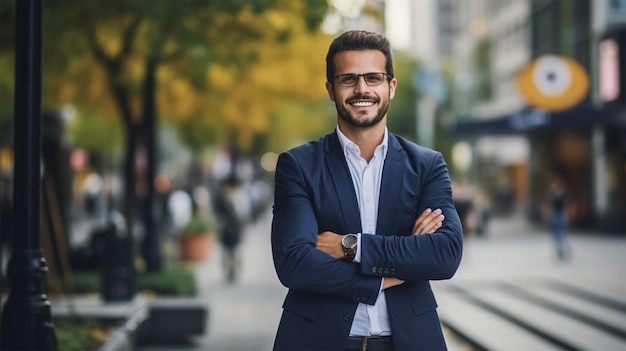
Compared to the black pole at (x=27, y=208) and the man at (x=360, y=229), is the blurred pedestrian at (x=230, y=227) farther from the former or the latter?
the man at (x=360, y=229)

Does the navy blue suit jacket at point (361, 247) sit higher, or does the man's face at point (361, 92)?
the man's face at point (361, 92)

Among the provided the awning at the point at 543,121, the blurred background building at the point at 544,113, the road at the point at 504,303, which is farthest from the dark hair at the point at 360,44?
the awning at the point at 543,121

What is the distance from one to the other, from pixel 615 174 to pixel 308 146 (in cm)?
2837

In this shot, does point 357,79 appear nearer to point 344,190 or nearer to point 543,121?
point 344,190

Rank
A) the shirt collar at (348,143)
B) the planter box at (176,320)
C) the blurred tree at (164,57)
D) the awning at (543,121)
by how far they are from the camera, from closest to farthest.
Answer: the shirt collar at (348,143) < the planter box at (176,320) < the blurred tree at (164,57) < the awning at (543,121)

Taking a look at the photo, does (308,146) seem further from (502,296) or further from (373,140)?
(502,296)

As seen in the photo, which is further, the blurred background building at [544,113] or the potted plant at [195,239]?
the blurred background building at [544,113]

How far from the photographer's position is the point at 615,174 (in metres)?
30.1

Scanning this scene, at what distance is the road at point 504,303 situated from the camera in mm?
10719

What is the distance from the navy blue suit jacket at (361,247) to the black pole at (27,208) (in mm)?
1953

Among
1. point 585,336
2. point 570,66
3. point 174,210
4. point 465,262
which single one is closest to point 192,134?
point 174,210

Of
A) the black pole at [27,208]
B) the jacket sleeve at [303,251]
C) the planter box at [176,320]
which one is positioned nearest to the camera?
the jacket sleeve at [303,251]

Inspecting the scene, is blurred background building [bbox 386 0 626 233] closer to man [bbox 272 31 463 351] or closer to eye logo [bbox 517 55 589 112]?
eye logo [bbox 517 55 589 112]

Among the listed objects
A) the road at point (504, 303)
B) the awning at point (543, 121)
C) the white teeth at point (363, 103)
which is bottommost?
the road at point (504, 303)
